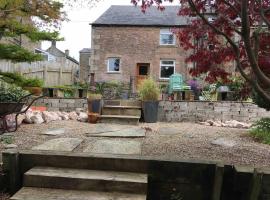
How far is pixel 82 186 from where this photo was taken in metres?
3.45

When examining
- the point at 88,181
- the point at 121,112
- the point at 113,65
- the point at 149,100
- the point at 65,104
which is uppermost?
the point at 113,65

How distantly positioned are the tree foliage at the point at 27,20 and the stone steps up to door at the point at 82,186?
3.44 meters

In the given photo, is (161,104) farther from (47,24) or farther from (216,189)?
(216,189)

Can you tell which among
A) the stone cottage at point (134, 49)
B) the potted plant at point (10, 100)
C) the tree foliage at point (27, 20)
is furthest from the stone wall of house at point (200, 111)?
the stone cottage at point (134, 49)

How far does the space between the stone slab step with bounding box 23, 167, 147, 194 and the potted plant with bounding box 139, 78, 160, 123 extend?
4393 millimetres

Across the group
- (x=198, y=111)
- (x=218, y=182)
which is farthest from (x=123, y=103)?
(x=218, y=182)

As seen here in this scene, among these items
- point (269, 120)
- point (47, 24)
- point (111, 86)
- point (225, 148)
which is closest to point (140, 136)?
point (225, 148)

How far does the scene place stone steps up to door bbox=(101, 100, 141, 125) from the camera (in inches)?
294

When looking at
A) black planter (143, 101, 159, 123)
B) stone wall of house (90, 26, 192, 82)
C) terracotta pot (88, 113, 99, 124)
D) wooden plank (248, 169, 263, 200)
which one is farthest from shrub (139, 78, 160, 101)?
stone wall of house (90, 26, 192, 82)

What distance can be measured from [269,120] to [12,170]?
4.74 meters

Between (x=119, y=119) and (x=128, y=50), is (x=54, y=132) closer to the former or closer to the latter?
(x=119, y=119)

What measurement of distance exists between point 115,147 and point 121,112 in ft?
11.7

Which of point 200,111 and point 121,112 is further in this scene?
point 200,111

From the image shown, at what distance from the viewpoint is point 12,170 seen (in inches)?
144
